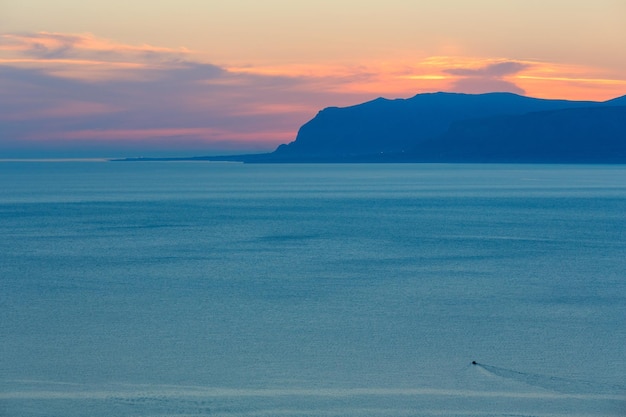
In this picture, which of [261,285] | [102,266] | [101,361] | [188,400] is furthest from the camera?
[102,266]

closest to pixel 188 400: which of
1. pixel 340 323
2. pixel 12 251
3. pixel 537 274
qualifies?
pixel 340 323

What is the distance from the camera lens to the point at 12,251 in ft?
94.8

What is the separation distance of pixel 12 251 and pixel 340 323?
1626cm

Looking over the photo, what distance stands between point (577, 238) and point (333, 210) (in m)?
19.3

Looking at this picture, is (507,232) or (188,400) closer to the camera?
(188,400)

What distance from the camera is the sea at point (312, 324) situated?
37.2 ft

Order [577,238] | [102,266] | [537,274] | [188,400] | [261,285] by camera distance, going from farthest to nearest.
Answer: [577,238] → [102,266] → [537,274] → [261,285] → [188,400]

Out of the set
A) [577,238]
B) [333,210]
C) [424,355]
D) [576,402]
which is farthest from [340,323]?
[333,210]

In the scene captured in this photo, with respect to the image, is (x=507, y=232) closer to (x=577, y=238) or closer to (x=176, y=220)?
(x=577, y=238)

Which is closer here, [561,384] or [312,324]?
[561,384]

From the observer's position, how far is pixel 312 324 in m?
16.0

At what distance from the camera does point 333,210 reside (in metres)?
50.9

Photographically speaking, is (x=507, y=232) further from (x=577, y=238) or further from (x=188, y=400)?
(x=188, y=400)

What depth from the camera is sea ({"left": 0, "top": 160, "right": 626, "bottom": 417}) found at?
Answer: 11328 mm
